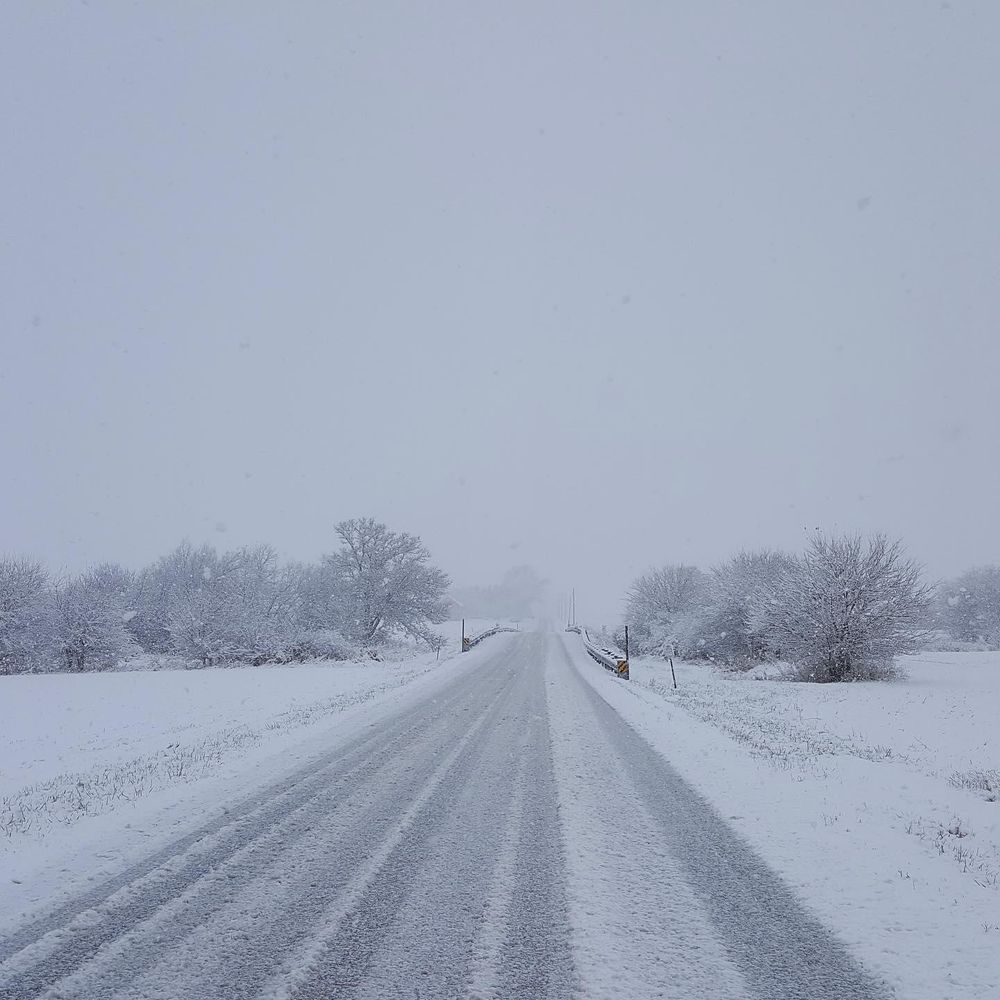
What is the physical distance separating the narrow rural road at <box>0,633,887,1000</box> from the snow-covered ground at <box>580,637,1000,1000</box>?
426mm

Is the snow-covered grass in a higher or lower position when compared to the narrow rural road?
lower

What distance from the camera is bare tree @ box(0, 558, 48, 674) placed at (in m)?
30.7

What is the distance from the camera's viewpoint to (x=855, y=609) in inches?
912

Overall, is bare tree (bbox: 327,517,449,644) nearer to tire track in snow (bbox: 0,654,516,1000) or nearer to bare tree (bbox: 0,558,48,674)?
bare tree (bbox: 0,558,48,674)

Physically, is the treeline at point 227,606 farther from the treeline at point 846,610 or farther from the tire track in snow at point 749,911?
the tire track in snow at point 749,911

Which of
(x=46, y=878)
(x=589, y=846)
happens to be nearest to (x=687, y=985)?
(x=589, y=846)

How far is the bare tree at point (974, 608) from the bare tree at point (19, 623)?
68.0 metres

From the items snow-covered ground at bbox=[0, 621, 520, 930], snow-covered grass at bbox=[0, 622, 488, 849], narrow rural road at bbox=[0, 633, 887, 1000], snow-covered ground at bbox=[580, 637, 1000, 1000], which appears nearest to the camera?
narrow rural road at bbox=[0, 633, 887, 1000]

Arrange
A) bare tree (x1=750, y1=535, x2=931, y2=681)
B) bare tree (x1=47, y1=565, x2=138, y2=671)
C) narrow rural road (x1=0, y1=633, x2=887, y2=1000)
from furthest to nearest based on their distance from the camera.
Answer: bare tree (x1=47, y1=565, x2=138, y2=671)
bare tree (x1=750, y1=535, x2=931, y2=681)
narrow rural road (x1=0, y1=633, x2=887, y2=1000)

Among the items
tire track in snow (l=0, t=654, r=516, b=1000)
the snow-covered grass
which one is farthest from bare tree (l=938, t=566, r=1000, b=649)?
tire track in snow (l=0, t=654, r=516, b=1000)

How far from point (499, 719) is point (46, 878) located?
8441 millimetres

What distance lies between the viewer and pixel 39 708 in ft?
58.6

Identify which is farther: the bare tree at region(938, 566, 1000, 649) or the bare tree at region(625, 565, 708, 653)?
the bare tree at region(938, 566, 1000, 649)

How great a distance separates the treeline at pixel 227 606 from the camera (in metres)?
31.3
